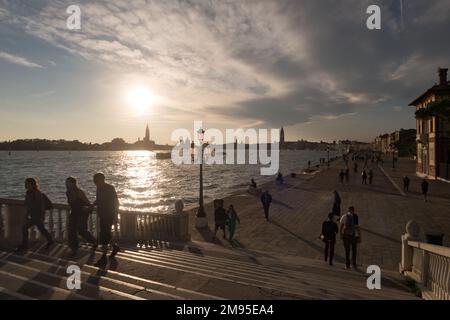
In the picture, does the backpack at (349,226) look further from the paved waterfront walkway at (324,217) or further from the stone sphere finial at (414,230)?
the stone sphere finial at (414,230)

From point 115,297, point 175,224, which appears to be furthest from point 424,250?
point 175,224

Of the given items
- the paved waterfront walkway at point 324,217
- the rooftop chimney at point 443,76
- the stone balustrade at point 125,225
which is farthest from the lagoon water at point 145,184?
the rooftop chimney at point 443,76

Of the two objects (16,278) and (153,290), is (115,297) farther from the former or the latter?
(16,278)

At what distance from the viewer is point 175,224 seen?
1021 cm

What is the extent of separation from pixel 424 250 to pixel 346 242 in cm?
264

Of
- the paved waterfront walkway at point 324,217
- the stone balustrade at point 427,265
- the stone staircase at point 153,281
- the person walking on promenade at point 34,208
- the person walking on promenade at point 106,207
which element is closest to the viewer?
the stone staircase at point 153,281

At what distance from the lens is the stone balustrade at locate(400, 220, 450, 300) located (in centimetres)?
526

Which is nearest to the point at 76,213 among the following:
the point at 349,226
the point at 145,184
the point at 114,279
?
the point at 114,279

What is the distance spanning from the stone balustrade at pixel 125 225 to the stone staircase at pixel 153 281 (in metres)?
0.73

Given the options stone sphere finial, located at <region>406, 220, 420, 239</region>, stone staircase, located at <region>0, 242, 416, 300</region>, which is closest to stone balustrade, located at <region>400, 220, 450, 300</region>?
stone sphere finial, located at <region>406, 220, 420, 239</region>

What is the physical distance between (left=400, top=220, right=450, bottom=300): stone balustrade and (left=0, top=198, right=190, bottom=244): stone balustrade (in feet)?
20.2

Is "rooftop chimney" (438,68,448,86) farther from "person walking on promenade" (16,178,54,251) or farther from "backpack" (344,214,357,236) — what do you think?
"person walking on promenade" (16,178,54,251)

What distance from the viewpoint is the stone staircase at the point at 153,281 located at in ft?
14.4

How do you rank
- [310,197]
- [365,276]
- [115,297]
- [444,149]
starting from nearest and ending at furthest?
[115,297]
[365,276]
[310,197]
[444,149]
